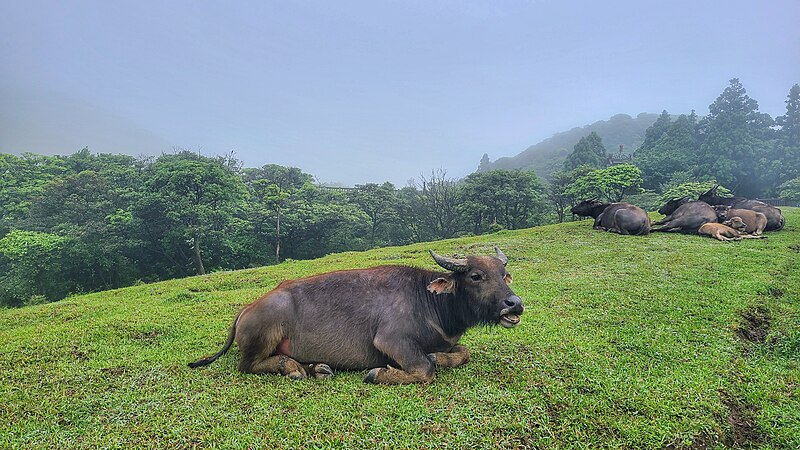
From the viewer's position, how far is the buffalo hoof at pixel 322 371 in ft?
13.4

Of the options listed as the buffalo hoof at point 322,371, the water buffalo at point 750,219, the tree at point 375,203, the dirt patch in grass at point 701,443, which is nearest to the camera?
the dirt patch in grass at point 701,443

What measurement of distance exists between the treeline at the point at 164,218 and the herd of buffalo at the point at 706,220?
22264mm

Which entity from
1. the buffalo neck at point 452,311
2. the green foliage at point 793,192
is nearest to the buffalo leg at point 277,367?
the buffalo neck at point 452,311

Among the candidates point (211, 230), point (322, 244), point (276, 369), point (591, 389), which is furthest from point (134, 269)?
point (591, 389)

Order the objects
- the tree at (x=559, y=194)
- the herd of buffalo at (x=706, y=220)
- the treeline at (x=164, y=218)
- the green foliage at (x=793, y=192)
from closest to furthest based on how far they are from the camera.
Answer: the herd of buffalo at (x=706, y=220) → the treeline at (x=164, y=218) → the green foliage at (x=793, y=192) → the tree at (x=559, y=194)

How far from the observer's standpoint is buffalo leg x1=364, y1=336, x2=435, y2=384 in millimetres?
3936

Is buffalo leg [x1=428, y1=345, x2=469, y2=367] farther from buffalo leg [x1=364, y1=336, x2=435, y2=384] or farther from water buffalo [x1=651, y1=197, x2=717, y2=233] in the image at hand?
water buffalo [x1=651, y1=197, x2=717, y2=233]

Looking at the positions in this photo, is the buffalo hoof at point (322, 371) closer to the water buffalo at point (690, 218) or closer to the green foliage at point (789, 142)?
the water buffalo at point (690, 218)

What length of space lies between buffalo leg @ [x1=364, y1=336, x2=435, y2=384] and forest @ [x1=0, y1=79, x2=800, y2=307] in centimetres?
2335

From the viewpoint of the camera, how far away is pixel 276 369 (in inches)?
162

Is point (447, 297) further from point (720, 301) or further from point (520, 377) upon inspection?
point (720, 301)

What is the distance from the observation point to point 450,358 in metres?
4.35

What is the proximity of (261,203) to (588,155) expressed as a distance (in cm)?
5040

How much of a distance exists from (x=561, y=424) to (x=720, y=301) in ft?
16.2
